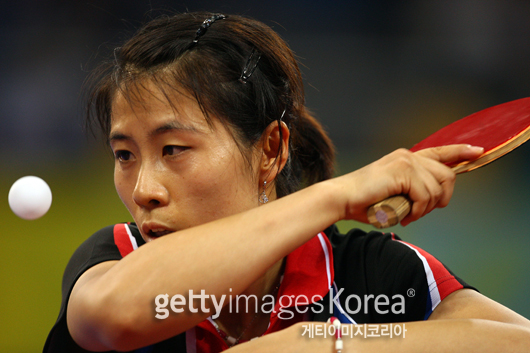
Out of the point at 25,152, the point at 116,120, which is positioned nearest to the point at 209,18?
the point at 116,120

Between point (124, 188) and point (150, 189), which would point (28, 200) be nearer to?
point (124, 188)

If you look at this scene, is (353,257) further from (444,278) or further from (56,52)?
(56,52)

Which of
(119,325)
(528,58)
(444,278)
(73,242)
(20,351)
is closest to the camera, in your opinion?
(119,325)

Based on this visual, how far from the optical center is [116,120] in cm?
117

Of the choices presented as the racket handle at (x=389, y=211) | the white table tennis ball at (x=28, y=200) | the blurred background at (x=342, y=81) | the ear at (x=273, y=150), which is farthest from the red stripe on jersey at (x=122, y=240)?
the blurred background at (x=342, y=81)

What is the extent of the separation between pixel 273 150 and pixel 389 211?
19.0 inches

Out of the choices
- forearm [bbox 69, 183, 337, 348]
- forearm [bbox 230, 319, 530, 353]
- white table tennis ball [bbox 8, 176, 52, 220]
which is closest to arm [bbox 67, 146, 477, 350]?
forearm [bbox 69, 183, 337, 348]

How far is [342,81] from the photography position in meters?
3.57

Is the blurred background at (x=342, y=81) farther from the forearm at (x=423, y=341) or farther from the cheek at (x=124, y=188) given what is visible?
the forearm at (x=423, y=341)

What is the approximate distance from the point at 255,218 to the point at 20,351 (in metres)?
2.23

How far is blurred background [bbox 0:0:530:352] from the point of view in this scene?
3.26 meters

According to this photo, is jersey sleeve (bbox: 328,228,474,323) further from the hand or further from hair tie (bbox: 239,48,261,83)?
hair tie (bbox: 239,48,261,83)

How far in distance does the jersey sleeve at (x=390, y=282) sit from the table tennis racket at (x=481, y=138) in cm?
27

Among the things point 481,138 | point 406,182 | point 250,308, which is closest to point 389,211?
point 406,182
